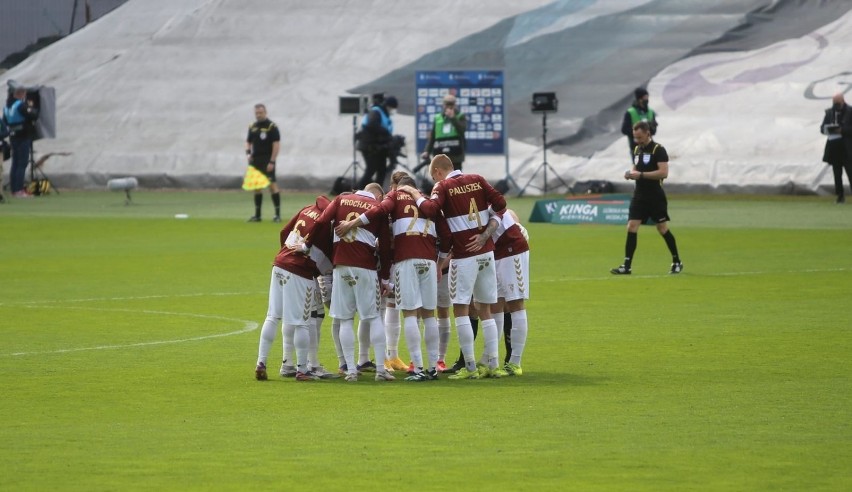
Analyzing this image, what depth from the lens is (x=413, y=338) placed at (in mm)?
14156

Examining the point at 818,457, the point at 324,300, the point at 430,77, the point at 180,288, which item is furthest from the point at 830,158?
the point at 818,457

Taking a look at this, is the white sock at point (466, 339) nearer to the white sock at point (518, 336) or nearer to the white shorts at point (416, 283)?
the white shorts at point (416, 283)

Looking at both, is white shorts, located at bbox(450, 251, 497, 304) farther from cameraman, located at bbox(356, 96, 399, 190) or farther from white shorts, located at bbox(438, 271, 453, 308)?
cameraman, located at bbox(356, 96, 399, 190)

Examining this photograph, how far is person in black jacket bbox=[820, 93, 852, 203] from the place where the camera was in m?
37.8

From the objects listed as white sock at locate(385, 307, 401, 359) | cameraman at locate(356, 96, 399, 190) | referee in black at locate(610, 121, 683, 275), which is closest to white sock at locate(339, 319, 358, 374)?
white sock at locate(385, 307, 401, 359)

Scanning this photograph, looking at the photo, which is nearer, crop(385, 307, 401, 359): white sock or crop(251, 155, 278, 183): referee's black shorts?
crop(385, 307, 401, 359): white sock

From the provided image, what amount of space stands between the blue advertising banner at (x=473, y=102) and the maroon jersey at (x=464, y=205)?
95.4ft

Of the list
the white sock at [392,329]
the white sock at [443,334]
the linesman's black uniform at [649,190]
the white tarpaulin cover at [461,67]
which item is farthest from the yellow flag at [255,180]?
the white sock at [443,334]

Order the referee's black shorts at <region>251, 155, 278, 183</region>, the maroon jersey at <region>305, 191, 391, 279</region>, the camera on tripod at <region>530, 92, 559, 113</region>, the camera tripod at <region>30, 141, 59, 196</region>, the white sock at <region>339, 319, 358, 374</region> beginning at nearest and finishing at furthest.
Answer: the maroon jersey at <region>305, 191, 391, 279</region> < the white sock at <region>339, 319, 358, 374</region> < the referee's black shorts at <region>251, 155, 278, 183</region> < the camera on tripod at <region>530, 92, 559, 113</region> < the camera tripod at <region>30, 141, 59, 196</region>

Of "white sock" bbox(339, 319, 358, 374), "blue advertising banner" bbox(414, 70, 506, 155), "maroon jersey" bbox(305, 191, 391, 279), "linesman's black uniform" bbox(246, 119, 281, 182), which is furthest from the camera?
"blue advertising banner" bbox(414, 70, 506, 155)

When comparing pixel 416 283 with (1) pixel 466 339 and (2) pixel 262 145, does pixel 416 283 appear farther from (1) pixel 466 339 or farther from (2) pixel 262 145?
(2) pixel 262 145

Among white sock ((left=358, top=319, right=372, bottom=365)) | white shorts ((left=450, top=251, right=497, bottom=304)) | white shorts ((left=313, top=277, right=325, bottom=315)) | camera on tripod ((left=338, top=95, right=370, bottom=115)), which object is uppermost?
camera on tripod ((left=338, top=95, right=370, bottom=115))

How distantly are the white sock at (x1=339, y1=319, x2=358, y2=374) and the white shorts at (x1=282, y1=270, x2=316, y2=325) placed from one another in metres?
0.35

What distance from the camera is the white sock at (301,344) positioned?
14.3 meters
